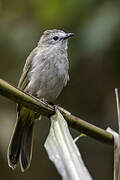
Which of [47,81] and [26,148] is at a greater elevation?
[47,81]

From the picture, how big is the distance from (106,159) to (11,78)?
1493 mm

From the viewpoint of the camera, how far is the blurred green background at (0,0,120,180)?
3527 millimetres

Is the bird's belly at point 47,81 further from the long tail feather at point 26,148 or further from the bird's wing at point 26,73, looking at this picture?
the long tail feather at point 26,148

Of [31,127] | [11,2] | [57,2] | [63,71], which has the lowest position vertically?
[31,127]

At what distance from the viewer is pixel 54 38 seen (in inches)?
150

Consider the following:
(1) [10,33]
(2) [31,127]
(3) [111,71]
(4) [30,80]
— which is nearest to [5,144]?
(2) [31,127]

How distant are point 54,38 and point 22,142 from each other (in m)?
1.14

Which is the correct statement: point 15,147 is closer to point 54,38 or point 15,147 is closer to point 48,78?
point 48,78

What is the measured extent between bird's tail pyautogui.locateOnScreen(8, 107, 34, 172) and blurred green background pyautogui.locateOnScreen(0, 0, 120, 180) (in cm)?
40

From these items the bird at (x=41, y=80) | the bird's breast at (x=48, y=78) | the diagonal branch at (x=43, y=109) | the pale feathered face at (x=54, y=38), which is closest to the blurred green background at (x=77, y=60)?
the pale feathered face at (x=54, y=38)

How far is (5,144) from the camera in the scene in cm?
390

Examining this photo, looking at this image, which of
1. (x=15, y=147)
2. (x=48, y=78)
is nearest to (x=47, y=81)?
(x=48, y=78)

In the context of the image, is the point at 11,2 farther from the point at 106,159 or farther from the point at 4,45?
the point at 106,159

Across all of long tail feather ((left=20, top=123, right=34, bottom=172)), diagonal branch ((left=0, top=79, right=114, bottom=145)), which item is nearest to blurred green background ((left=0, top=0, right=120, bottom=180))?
long tail feather ((left=20, top=123, right=34, bottom=172))
